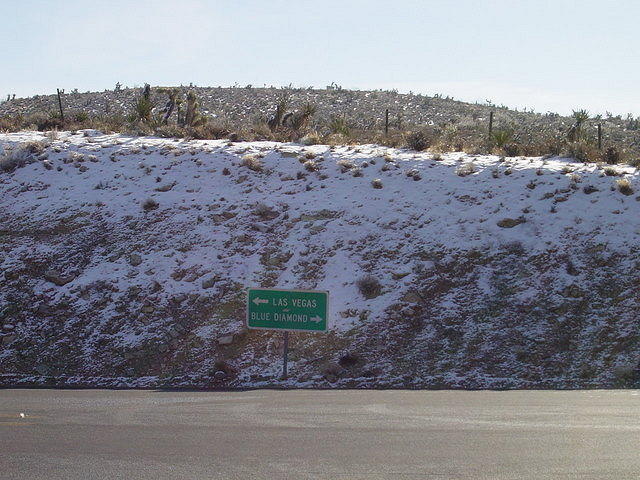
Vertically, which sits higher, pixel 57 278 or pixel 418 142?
pixel 418 142

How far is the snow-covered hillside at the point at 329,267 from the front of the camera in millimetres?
13781

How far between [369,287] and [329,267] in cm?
140

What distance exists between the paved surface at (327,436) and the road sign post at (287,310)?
75.8 inches

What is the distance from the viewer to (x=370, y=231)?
18219 millimetres

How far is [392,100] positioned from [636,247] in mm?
50420

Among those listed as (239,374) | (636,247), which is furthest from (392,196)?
(239,374)

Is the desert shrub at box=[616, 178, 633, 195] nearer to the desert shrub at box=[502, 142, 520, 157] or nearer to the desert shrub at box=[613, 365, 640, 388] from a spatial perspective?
the desert shrub at box=[502, 142, 520, 157]

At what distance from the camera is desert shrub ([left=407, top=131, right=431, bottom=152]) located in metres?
24.3

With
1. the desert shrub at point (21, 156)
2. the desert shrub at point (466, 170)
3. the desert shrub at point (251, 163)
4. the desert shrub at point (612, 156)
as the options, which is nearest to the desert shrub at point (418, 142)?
the desert shrub at point (466, 170)

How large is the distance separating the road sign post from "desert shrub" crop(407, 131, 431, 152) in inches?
475

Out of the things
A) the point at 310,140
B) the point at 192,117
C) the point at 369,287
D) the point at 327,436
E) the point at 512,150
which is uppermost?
the point at 192,117

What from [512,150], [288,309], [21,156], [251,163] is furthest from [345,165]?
[21,156]

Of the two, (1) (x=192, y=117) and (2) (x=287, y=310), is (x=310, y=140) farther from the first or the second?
(2) (x=287, y=310)

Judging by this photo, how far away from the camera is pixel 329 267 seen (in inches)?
669
